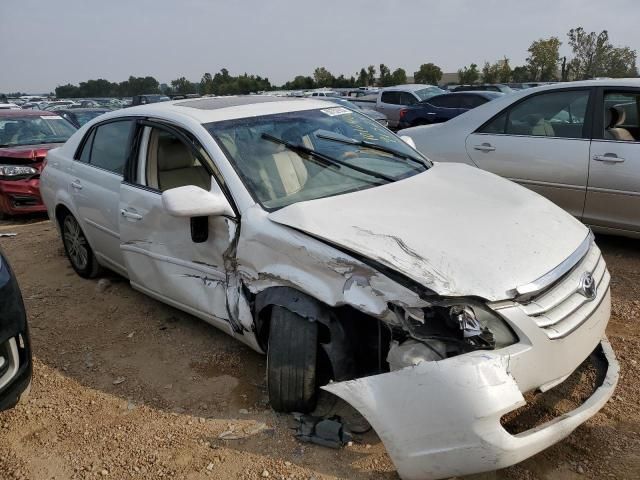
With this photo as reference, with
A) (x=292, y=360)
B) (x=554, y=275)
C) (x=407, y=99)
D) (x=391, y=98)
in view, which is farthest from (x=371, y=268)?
(x=391, y=98)

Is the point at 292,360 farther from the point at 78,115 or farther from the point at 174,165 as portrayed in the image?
the point at 78,115

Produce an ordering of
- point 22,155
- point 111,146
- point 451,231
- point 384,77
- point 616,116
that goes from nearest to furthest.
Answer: point 451,231 → point 111,146 → point 616,116 → point 22,155 → point 384,77

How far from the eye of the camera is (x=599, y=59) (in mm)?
37625

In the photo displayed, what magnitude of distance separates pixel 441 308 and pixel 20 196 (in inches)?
274

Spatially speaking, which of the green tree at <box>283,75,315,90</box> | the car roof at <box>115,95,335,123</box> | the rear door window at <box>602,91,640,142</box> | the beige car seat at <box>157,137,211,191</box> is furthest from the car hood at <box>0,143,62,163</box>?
the green tree at <box>283,75,315,90</box>

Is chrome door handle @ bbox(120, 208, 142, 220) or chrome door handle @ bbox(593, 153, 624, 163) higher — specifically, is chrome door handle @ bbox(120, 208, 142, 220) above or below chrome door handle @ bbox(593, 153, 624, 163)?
below

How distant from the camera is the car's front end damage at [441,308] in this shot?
6.69ft

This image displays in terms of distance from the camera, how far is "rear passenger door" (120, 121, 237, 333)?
3057mm

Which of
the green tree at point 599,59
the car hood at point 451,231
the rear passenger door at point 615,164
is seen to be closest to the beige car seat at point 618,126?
the rear passenger door at point 615,164

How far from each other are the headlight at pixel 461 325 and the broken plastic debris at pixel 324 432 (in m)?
0.65

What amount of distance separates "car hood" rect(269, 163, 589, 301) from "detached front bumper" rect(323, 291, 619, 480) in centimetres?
23

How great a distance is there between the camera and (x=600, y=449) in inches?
95.3

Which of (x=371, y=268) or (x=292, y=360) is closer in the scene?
(x=371, y=268)

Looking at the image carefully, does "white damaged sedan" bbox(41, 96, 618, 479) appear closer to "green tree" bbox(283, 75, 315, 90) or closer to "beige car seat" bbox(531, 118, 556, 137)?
"beige car seat" bbox(531, 118, 556, 137)
